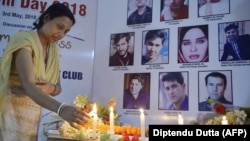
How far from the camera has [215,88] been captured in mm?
2141

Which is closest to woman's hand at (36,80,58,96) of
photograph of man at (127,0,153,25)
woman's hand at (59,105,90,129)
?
woman's hand at (59,105,90,129)

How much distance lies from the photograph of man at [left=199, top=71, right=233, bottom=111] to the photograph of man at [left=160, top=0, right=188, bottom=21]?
1.79 ft

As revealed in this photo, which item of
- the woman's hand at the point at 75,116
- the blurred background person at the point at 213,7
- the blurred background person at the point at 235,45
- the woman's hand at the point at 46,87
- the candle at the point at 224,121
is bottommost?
the candle at the point at 224,121

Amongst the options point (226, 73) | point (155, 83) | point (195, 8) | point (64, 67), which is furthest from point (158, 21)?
point (64, 67)

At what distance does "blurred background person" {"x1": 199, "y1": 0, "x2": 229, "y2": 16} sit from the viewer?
86.7 inches

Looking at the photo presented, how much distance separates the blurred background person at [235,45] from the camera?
2078mm

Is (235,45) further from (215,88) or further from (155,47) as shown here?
(155,47)

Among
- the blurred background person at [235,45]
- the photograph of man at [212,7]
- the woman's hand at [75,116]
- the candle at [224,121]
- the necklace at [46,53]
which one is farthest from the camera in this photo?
the photograph of man at [212,7]

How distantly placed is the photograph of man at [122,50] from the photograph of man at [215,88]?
686 millimetres

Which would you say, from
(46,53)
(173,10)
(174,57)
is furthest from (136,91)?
(46,53)

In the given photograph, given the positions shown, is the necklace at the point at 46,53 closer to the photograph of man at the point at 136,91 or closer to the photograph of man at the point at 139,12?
the photograph of man at the point at 136,91

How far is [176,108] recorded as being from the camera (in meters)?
2.27

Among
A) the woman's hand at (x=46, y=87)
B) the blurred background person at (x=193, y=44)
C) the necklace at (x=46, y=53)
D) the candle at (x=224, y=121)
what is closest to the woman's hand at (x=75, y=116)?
the woman's hand at (x=46, y=87)

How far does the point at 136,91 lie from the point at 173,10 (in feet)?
2.58
